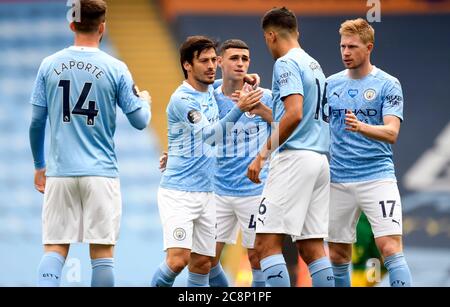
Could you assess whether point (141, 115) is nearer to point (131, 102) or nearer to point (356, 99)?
point (131, 102)

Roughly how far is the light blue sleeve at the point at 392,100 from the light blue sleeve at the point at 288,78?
96 centimetres

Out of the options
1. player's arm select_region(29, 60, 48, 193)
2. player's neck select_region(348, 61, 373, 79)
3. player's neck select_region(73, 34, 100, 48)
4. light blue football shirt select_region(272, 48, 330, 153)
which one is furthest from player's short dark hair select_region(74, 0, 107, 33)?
player's neck select_region(348, 61, 373, 79)

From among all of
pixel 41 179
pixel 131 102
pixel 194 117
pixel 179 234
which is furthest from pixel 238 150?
pixel 41 179

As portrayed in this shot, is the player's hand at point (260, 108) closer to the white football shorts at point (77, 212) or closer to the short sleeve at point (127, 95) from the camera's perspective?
the short sleeve at point (127, 95)

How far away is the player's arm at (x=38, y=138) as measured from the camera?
851 cm

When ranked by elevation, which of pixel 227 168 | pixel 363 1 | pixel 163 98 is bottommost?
pixel 227 168

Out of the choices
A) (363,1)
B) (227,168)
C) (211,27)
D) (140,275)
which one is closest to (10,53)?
(211,27)

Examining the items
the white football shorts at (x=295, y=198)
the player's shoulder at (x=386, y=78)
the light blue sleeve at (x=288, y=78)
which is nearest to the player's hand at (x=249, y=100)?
the light blue sleeve at (x=288, y=78)

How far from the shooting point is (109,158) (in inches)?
336

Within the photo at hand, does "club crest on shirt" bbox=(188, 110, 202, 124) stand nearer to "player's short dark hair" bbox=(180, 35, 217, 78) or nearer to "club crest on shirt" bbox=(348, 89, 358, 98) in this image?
"player's short dark hair" bbox=(180, 35, 217, 78)

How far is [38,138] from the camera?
337 inches

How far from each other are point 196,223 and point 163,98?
7870 mm
